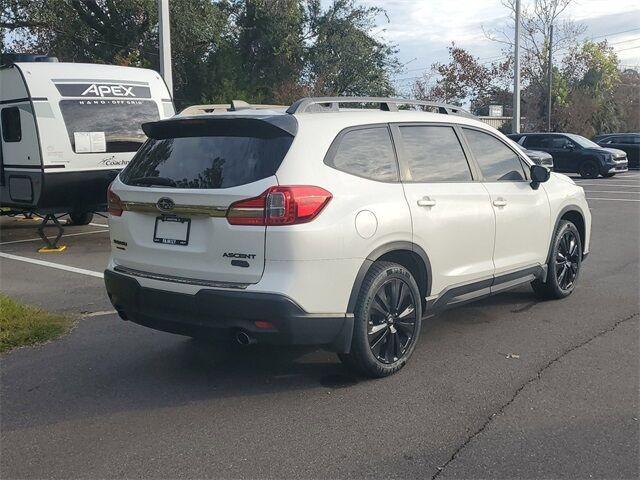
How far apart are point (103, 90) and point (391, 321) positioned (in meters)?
7.91

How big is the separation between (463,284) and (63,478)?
10.1 ft

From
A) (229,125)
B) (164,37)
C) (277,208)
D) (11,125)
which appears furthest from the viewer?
(164,37)

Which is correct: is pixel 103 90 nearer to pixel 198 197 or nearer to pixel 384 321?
pixel 198 197

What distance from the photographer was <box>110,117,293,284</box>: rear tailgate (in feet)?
13.2

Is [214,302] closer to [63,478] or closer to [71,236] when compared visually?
[63,478]

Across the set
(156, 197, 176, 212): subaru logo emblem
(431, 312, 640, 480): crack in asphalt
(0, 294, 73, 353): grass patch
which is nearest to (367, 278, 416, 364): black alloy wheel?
(431, 312, 640, 480): crack in asphalt

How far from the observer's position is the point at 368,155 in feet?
15.1

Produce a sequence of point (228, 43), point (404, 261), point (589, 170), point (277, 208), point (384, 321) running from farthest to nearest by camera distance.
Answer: point (228, 43) → point (589, 170) → point (404, 261) → point (384, 321) → point (277, 208)

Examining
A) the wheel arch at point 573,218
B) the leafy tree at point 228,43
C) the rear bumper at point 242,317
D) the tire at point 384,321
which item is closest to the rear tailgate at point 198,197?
the rear bumper at point 242,317

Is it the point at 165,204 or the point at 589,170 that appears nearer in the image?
the point at 165,204

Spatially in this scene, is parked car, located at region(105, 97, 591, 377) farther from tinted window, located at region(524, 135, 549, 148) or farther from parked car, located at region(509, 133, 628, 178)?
tinted window, located at region(524, 135, 549, 148)

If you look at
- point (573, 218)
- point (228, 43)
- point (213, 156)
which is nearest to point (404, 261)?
point (213, 156)

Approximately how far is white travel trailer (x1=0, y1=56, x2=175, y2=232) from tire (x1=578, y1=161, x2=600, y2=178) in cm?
1731

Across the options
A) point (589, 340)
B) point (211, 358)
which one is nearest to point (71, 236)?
point (211, 358)
